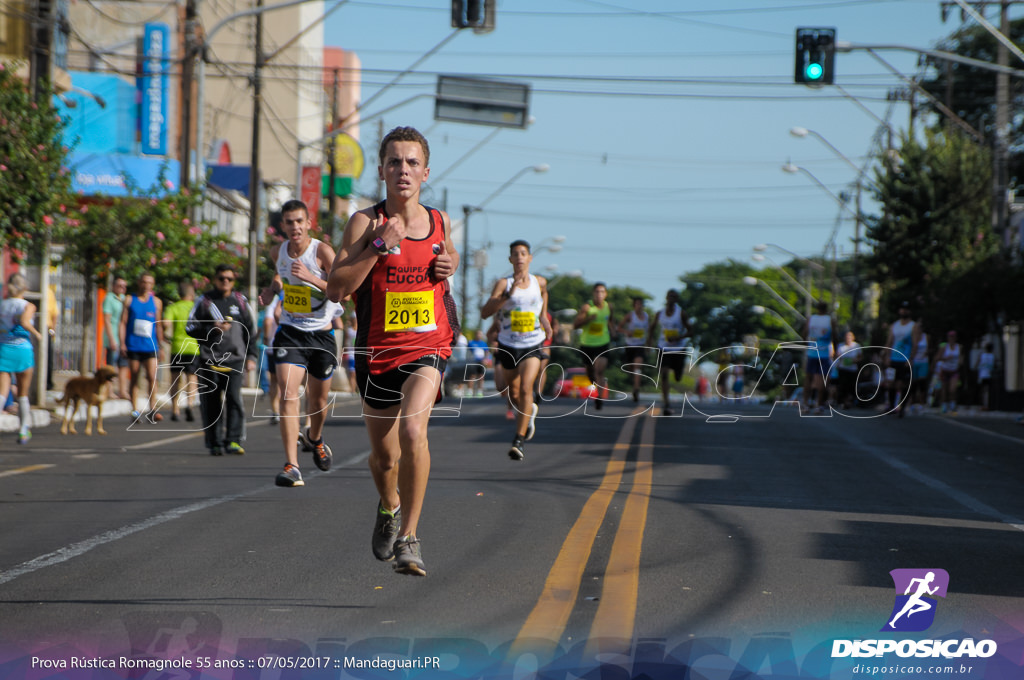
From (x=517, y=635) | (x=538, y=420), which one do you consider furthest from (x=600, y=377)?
(x=517, y=635)

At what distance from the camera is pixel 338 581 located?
6.80m

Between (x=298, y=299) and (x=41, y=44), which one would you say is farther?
(x=41, y=44)

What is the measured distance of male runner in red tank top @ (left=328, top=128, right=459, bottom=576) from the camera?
634cm

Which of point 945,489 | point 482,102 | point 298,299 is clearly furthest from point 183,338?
point 482,102

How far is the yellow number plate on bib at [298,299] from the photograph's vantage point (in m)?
10.9

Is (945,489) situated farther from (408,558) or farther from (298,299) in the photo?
(408,558)

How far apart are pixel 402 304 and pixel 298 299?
15.0ft

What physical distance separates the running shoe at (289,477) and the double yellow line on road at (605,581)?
2195 millimetres

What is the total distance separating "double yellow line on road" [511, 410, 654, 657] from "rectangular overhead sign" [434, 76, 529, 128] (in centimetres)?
1949

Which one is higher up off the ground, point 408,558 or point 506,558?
point 408,558

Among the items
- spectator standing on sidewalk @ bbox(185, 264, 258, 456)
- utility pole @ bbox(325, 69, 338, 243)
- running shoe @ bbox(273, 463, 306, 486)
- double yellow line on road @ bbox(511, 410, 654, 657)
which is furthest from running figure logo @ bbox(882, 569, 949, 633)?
utility pole @ bbox(325, 69, 338, 243)

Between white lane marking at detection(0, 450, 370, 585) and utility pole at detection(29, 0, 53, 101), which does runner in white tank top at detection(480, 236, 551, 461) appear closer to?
white lane marking at detection(0, 450, 370, 585)

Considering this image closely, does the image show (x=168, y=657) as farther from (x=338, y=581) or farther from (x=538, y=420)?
(x=538, y=420)

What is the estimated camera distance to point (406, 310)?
650 cm
